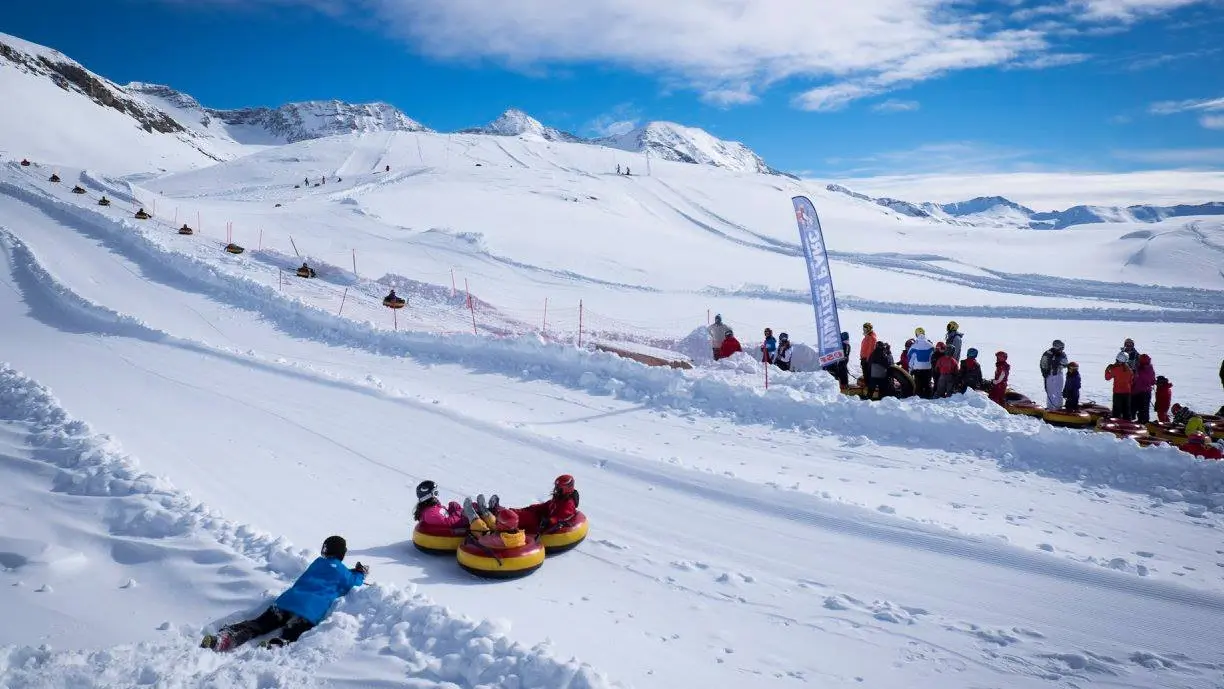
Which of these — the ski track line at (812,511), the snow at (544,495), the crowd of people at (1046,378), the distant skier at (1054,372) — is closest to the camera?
the snow at (544,495)

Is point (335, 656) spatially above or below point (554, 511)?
below

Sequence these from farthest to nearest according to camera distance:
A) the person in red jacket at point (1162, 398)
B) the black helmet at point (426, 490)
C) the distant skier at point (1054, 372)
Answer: the person in red jacket at point (1162, 398) < the distant skier at point (1054, 372) < the black helmet at point (426, 490)

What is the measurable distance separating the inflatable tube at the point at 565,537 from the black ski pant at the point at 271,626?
7.67ft

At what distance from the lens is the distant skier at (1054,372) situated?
13523mm

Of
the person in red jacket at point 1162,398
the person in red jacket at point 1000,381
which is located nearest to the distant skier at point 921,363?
the person in red jacket at point 1000,381

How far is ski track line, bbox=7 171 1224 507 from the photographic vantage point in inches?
346

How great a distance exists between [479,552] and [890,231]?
2261 inches

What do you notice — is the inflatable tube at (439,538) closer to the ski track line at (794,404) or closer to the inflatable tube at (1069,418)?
the ski track line at (794,404)

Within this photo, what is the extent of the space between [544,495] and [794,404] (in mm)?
4983

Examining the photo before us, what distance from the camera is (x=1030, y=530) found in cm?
745

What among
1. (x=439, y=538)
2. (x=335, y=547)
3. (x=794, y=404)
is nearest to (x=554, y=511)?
(x=439, y=538)

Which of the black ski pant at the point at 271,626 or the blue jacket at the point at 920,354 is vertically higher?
the blue jacket at the point at 920,354

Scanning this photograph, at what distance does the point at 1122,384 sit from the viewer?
13.1m

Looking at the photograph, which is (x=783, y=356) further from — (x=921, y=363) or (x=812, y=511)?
(x=812, y=511)
